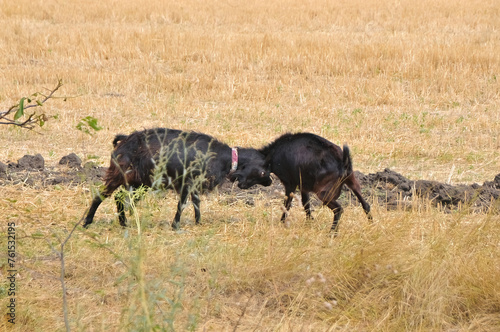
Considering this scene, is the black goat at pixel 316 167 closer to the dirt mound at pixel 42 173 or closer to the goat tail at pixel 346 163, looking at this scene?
the goat tail at pixel 346 163

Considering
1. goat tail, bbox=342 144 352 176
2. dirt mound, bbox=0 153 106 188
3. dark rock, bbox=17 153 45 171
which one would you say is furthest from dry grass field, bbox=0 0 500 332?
dark rock, bbox=17 153 45 171

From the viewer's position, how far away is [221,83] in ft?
50.8

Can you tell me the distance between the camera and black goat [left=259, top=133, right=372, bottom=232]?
22.6 feet

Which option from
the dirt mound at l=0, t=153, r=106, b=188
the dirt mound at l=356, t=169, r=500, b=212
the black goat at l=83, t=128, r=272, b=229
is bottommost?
the dirt mound at l=0, t=153, r=106, b=188

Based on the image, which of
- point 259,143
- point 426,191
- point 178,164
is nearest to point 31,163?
point 178,164

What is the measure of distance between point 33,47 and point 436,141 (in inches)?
468

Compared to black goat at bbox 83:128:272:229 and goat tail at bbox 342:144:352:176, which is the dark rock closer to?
black goat at bbox 83:128:272:229

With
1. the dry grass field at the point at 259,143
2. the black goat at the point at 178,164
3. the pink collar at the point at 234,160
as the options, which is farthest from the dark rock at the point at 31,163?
the pink collar at the point at 234,160

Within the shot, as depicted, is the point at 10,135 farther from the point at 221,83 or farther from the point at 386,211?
the point at 386,211

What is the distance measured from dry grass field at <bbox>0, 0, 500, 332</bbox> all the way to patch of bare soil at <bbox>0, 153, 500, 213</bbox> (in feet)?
0.94

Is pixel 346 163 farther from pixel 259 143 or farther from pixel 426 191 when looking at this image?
pixel 259 143

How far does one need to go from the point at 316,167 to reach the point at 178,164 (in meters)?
1.36

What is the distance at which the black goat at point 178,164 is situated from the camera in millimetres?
6853

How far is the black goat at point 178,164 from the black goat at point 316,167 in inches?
10.0
